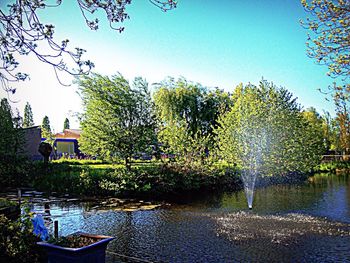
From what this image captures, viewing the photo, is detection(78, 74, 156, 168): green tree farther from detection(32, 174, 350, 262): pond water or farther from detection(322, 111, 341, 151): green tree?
detection(322, 111, 341, 151): green tree

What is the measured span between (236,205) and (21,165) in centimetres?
1267

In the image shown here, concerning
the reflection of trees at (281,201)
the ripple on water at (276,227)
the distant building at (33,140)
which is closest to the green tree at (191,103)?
the reflection of trees at (281,201)

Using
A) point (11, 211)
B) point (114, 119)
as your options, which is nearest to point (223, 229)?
point (11, 211)

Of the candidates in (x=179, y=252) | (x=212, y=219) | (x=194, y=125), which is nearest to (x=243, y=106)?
(x=194, y=125)

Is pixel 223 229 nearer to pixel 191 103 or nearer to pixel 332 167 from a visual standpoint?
pixel 191 103

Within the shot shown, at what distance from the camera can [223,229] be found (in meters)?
8.79

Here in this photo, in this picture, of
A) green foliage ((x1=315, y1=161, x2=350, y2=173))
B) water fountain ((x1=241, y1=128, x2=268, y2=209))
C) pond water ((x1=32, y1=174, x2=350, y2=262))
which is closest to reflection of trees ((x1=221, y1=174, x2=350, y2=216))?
pond water ((x1=32, y1=174, x2=350, y2=262))

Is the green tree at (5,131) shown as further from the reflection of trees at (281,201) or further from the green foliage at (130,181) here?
the reflection of trees at (281,201)

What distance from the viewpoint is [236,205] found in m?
13.0

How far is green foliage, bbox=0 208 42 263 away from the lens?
4703 mm

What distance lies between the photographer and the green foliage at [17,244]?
15.4 ft

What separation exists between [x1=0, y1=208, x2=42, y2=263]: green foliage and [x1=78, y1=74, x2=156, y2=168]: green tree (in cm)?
1053

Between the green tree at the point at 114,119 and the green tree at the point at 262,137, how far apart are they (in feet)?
22.2

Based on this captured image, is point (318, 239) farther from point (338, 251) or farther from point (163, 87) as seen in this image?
point (163, 87)
